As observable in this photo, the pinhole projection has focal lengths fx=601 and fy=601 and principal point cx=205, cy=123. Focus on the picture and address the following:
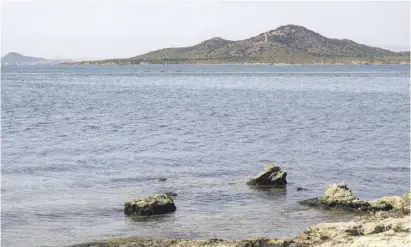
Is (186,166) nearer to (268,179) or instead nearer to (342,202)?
(268,179)

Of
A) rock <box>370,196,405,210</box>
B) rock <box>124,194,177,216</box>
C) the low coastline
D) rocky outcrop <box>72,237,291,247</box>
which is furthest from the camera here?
rock <box>124,194,177,216</box>

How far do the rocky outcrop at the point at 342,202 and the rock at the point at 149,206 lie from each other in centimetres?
650

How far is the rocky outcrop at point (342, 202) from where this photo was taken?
25.9 m

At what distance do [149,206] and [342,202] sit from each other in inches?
336

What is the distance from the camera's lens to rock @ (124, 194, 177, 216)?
25.8 m

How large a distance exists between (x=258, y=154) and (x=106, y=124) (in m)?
23.1

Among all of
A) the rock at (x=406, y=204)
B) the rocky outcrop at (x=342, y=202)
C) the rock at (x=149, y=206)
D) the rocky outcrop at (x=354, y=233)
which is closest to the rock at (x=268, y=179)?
the rocky outcrop at (x=342, y=202)

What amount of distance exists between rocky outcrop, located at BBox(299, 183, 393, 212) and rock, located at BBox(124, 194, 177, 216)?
6.50 metres

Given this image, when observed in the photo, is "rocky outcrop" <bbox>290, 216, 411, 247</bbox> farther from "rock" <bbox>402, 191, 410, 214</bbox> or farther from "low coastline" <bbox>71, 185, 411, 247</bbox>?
"rock" <bbox>402, 191, 410, 214</bbox>

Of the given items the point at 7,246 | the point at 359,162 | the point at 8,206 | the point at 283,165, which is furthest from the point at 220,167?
the point at 7,246

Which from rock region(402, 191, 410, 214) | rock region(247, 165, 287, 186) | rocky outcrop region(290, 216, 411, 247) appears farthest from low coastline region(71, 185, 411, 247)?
rock region(247, 165, 287, 186)

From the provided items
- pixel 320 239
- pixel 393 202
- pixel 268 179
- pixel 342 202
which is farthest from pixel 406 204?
pixel 268 179

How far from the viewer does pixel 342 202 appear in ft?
87.7

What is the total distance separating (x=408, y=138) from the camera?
49562 mm
